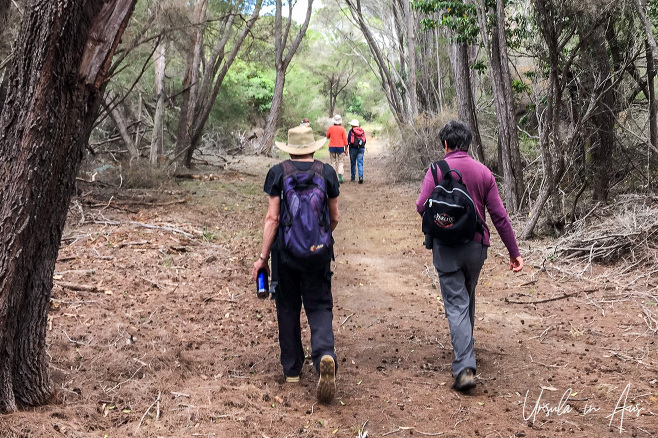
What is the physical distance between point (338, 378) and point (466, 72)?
9.11m

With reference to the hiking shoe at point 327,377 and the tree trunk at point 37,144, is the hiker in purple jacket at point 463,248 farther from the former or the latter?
the tree trunk at point 37,144

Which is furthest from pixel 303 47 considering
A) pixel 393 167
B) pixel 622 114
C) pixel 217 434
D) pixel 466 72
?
pixel 217 434

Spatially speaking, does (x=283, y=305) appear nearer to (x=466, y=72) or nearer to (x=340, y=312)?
(x=340, y=312)

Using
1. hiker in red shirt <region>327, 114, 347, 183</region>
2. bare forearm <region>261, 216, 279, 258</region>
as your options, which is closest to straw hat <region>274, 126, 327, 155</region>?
bare forearm <region>261, 216, 279, 258</region>

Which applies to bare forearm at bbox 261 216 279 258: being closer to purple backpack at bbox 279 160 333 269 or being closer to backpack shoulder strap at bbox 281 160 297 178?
purple backpack at bbox 279 160 333 269

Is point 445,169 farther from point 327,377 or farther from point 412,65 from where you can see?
point 412,65

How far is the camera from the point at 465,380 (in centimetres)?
433

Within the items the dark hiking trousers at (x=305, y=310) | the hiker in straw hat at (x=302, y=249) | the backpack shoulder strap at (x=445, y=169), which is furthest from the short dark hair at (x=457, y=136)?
the dark hiking trousers at (x=305, y=310)

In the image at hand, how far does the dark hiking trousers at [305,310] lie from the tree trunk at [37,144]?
1561 mm

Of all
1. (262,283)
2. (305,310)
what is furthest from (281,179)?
(305,310)

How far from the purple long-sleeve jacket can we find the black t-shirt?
70 cm

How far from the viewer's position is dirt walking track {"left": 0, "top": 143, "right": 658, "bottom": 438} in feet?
12.4

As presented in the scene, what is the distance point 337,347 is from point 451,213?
5.91ft

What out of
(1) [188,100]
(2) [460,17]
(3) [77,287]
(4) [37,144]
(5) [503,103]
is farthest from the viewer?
(1) [188,100]
